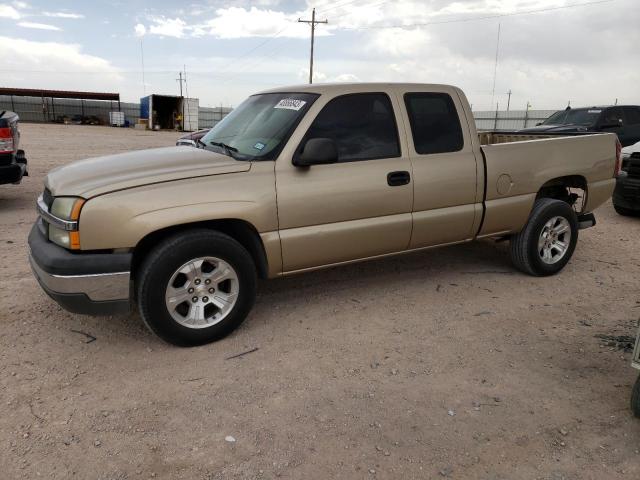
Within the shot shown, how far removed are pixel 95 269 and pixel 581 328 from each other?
3605 millimetres

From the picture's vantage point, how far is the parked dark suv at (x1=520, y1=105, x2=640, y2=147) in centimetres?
1220

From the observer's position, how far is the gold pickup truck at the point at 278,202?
3.28 m

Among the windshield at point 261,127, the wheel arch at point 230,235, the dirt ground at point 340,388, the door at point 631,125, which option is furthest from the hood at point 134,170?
the door at point 631,125

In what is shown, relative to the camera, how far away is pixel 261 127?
4.09 metres

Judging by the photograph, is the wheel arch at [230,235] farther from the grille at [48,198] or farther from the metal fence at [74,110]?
the metal fence at [74,110]

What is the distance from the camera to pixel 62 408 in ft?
9.57

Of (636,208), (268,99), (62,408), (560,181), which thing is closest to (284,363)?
(62,408)

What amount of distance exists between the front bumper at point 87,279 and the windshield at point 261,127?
47.0 inches

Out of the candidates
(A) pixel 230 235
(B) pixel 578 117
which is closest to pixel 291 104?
(A) pixel 230 235

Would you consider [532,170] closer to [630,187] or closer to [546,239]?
[546,239]

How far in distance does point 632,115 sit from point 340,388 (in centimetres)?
1281

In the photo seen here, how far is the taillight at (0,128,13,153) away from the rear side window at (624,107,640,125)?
13.1 m

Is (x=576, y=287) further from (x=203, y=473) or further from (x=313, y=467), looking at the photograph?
(x=203, y=473)

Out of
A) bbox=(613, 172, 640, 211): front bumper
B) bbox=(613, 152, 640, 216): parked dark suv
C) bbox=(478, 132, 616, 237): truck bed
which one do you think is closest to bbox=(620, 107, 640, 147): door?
bbox=(613, 152, 640, 216): parked dark suv
